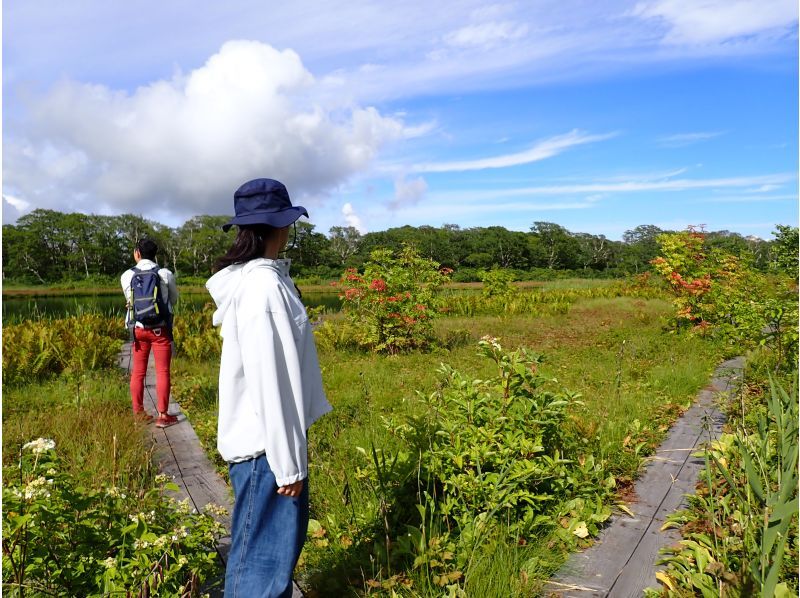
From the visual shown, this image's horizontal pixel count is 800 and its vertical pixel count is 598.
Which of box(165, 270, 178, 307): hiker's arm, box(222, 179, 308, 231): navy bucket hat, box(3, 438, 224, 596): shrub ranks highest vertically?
box(222, 179, 308, 231): navy bucket hat

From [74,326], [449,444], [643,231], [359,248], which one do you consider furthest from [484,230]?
[449,444]

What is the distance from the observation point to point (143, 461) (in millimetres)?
3875

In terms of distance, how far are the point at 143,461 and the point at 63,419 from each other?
1.25 metres

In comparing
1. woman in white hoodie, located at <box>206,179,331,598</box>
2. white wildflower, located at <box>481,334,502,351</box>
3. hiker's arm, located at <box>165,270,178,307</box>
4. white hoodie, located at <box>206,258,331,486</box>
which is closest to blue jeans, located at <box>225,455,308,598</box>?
woman in white hoodie, located at <box>206,179,331,598</box>

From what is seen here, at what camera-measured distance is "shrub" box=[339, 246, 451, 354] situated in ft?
28.9

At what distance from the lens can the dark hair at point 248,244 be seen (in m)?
1.91

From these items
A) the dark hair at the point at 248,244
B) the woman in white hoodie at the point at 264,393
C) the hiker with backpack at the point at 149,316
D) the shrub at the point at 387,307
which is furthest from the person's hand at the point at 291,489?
the shrub at the point at 387,307

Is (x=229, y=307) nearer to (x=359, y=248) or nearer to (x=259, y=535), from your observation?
(x=259, y=535)

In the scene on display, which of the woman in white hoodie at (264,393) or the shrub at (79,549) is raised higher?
the woman in white hoodie at (264,393)

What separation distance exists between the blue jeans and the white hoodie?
131 millimetres

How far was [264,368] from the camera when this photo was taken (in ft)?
5.69

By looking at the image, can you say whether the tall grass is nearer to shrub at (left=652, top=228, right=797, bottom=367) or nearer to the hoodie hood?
the hoodie hood

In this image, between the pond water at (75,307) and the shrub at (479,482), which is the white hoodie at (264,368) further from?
the pond water at (75,307)

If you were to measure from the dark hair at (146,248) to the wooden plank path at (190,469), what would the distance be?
5.40 feet
